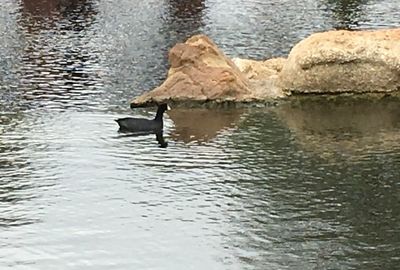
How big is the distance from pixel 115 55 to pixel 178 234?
1882 cm

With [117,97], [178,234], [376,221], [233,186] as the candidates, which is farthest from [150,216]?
[117,97]

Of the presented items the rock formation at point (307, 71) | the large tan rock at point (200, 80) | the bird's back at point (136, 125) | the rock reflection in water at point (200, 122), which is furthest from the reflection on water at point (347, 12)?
the bird's back at point (136, 125)

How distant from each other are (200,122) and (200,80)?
251 cm

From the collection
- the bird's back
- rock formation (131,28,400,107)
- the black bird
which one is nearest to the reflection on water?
rock formation (131,28,400,107)

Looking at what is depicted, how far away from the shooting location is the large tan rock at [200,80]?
994 inches

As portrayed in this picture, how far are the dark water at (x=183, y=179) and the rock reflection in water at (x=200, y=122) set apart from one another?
5 cm

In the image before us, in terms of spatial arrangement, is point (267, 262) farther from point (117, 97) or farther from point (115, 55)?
point (115, 55)

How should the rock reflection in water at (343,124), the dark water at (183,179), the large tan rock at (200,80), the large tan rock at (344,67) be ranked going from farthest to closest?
the large tan rock at (344,67)
the large tan rock at (200,80)
the rock reflection in water at (343,124)
the dark water at (183,179)

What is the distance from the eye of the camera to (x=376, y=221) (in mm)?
15938

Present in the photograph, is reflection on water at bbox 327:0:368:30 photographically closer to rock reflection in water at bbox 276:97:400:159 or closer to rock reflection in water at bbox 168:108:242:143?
rock reflection in water at bbox 276:97:400:159

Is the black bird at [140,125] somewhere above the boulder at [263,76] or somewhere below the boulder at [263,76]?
below

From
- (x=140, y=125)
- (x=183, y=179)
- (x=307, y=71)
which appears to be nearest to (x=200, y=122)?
(x=140, y=125)

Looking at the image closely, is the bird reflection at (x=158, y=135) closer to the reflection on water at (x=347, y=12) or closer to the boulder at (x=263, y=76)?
the boulder at (x=263, y=76)

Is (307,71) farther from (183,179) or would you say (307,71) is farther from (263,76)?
(183,179)
